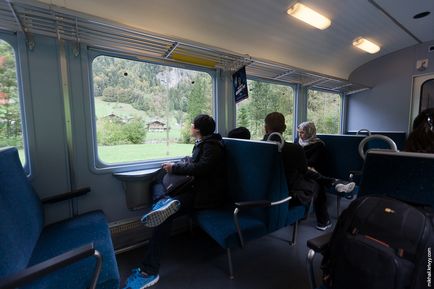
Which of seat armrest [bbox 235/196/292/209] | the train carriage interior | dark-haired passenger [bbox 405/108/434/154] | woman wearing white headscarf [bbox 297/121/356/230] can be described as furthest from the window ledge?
dark-haired passenger [bbox 405/108/434/154]

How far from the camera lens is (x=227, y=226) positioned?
5.53 ft

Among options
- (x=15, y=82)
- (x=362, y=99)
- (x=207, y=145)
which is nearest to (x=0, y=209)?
(x=15, y=82)

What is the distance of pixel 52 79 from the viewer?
1830 mm

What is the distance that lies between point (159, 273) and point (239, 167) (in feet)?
3.83

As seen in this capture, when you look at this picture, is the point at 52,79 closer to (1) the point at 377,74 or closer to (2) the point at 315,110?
(2) the point at 315,110

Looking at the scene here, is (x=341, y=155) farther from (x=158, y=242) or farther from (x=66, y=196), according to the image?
(x=66, y=196)

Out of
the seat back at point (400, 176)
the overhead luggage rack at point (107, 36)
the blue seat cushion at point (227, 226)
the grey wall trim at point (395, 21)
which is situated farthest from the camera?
the grey wall trim at point (395, 21)

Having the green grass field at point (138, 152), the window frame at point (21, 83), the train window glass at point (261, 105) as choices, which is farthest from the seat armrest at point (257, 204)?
the window frame at point (21, 83)

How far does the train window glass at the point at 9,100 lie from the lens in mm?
1705

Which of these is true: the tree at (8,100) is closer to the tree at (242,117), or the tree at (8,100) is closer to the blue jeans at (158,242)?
the blue jeans at (158,242)

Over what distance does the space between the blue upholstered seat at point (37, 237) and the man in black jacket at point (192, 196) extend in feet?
1.35

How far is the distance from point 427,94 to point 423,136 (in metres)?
4.01

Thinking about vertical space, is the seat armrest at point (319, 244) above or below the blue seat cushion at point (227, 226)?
above

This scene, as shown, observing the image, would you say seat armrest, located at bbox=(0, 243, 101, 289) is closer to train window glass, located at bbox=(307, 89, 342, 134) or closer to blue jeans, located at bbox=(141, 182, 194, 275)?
blue jeans, located at bbox=(141, 182, 194, 275)
